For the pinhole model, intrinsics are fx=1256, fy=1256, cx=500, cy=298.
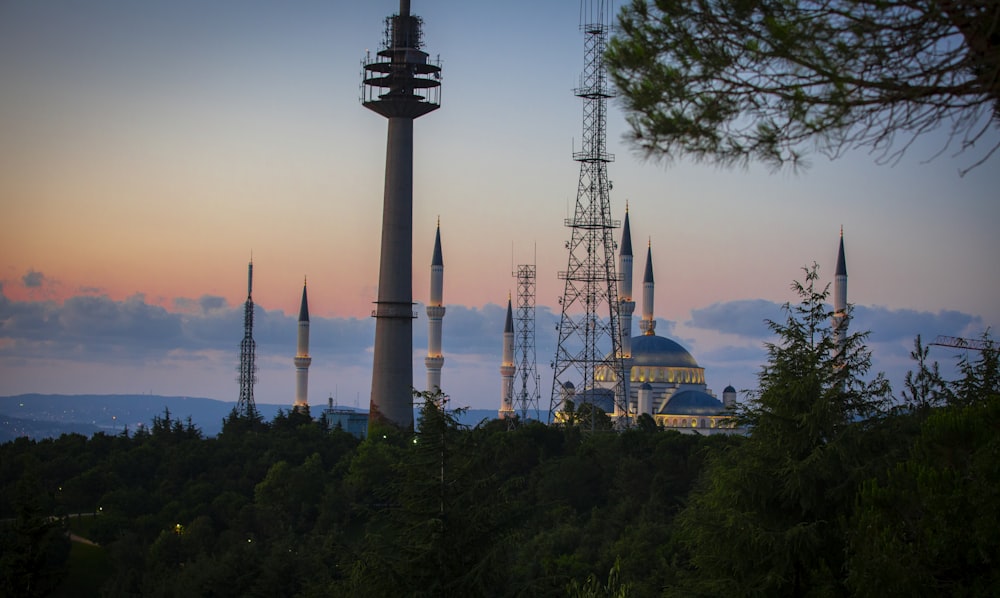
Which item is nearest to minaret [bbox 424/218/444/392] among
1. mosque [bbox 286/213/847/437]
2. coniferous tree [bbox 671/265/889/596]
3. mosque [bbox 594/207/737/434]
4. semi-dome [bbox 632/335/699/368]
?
mosque [bbox 286/213/847/437]

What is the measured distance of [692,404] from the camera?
4375 inches

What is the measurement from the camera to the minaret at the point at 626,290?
96.3 meters

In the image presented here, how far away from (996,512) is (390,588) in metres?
10.6

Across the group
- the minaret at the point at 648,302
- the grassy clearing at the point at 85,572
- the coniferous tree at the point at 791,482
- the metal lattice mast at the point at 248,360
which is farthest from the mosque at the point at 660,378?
the coniferous tree at the point at 791,482

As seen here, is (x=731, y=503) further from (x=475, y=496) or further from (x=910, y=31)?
(x=910, y=31)

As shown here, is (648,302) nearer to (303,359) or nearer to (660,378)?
(660,378)

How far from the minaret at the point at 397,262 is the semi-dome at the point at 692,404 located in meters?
44.4

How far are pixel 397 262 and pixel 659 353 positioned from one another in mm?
53403

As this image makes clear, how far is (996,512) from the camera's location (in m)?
19.5

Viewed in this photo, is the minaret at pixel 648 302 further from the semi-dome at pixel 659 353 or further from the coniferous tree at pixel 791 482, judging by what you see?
the coniferous tree at pixel 791 482

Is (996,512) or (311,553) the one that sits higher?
(996,512)

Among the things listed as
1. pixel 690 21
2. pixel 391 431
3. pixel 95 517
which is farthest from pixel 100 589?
pixel 690 21

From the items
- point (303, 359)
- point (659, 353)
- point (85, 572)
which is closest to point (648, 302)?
point (659, 353)

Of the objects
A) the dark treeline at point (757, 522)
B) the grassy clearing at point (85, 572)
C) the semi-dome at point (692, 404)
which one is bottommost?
the grassy clearing at point (85, 572)
